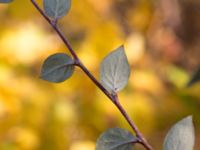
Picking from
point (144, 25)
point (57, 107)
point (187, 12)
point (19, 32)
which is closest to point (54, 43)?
point (19, 32)

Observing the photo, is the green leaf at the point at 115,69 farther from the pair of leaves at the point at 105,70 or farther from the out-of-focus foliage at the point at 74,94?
the out-of-focus foliage at the point at 74,94

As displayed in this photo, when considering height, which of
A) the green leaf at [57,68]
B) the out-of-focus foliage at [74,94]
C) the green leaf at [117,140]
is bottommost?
the green leaf at [117,140]

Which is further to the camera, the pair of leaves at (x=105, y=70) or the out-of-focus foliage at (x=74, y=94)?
the out-of-focus foliage at (x=74, y=94)

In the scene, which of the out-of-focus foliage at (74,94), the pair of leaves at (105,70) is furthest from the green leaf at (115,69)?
the out-of-focus foliage at (74,94)

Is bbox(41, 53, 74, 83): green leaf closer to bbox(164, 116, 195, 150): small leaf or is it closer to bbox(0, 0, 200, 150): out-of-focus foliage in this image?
bbox(164, 116, 195, 150): small leaf

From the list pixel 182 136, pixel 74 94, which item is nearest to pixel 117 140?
pixel 182 136

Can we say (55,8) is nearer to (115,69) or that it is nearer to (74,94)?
(115,69)

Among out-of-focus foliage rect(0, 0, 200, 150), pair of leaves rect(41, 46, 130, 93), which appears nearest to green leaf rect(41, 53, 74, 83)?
pair of leaves rect(41, 46, 130, 93)
